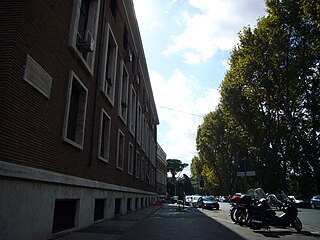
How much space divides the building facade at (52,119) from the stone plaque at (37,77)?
23 mm

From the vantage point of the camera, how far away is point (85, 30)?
10336mm

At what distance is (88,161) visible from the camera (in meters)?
10.6

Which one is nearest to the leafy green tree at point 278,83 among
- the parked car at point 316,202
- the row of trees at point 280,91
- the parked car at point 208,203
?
the row of trees at point 280,91

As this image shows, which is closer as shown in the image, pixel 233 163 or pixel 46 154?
pixel 46 154

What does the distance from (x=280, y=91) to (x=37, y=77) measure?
2769 cm

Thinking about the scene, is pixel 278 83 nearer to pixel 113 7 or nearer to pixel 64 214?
pixel 113 7

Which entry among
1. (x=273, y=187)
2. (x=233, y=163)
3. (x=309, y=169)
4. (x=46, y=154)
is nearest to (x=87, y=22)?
(x=46, y=154)

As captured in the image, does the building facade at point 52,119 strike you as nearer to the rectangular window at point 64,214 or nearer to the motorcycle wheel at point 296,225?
the rectangular window at point 64,214

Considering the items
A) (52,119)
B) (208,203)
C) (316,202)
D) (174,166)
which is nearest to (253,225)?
(52,119)

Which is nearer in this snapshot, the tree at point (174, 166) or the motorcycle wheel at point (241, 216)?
the motorcycle wheel at point (241, 216)

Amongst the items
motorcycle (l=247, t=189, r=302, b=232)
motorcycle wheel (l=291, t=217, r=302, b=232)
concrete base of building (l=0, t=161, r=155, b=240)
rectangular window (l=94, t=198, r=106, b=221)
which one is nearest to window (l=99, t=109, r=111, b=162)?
rectangular window (l=94, t=198, r=106, b=221)

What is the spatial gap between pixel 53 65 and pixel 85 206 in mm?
4966

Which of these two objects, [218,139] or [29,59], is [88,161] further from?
[218,139]

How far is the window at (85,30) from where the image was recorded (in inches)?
360
